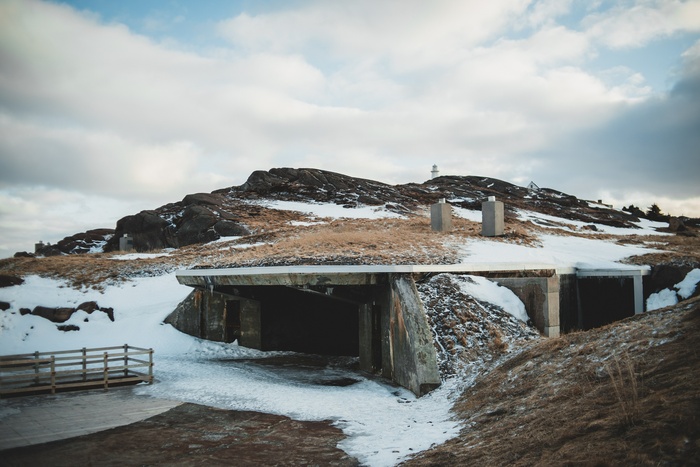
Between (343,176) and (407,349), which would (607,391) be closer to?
(407,349)

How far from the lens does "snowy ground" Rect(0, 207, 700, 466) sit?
11.1 metres

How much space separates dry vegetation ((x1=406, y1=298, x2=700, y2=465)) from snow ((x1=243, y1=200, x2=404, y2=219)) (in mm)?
36182

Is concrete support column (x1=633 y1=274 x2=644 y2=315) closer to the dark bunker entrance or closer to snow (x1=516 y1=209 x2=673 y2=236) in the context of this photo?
the dark bunker entrance

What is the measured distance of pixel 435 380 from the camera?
14.1 m

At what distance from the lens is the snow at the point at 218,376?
10711 mm

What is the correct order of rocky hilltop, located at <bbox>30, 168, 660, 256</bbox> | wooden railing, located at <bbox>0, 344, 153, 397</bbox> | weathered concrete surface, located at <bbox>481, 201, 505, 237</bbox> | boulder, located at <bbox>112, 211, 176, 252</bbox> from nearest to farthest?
wooden railing, located at <bbox>0, 344, 153, 397</bbox>
weathered concrete surface, located at <bbox>481, 201, 505, 237</bbox>
rocky hilltop, located at <bbox>30, 168, 660, 256</bbox>
boulder, located at <bbox>112, 211, 176, 252</bbox>

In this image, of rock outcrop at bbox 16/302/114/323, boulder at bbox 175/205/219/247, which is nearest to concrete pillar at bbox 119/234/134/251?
boulder at bbox 175/205/219/247

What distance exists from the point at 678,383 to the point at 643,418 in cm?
107

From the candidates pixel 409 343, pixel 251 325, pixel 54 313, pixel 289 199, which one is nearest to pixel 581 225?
pixel 289 199

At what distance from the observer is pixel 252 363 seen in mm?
20234

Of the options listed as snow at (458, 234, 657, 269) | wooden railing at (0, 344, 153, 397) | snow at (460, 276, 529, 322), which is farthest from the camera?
snow at (458, 234, 657, 269)

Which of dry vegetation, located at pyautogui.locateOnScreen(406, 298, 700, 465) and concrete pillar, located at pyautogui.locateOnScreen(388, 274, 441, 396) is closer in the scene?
dry vegetation, located at pyautogui.locateOnScreen(406, 298, 700, 465)

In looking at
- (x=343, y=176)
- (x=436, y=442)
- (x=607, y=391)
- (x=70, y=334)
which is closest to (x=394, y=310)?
(x=436, y=442)

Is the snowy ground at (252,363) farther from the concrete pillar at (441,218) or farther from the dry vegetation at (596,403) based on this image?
the concrete pillar at (441,218)
